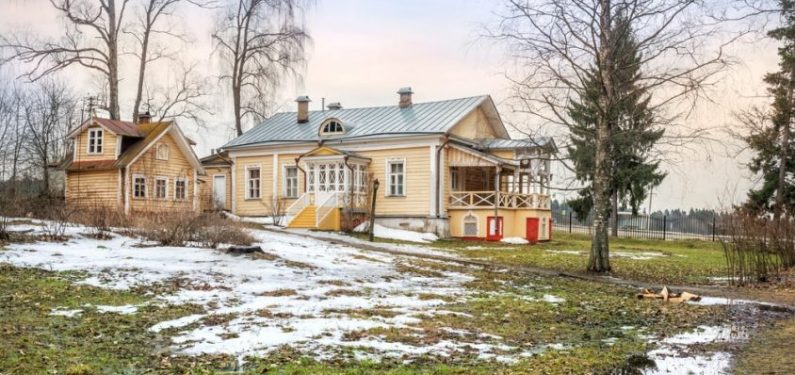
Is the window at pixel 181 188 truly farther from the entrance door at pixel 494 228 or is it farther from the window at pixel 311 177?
the entrance door at pixel 494 228

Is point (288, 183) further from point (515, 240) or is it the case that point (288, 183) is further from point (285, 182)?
point (515, 240)

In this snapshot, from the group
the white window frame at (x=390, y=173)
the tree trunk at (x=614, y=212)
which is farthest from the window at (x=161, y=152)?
the tree trunk at (x=614, y=212)

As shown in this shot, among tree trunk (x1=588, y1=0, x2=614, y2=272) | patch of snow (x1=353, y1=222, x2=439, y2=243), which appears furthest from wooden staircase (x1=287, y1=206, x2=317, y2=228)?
tree trunk (x1=588, y1=0, x2=614, y2=272)

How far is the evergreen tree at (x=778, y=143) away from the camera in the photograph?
25.7m

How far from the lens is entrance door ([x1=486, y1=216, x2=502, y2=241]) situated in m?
26.8

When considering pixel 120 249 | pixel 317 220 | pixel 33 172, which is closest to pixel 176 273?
pixel 120 249

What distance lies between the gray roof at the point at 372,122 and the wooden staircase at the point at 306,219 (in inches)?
165

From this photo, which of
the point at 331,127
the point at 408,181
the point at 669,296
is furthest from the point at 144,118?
the point at 669,296

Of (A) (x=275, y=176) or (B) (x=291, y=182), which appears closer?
(B) (x=291, y=182)

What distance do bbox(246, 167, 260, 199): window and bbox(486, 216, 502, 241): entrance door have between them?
11778mm

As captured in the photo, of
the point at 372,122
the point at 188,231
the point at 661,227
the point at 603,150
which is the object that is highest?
the point at 372,122

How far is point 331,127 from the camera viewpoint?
3067cm

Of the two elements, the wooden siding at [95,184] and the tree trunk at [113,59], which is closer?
the wooden siding at [95,184]

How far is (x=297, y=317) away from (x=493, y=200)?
785 inches
